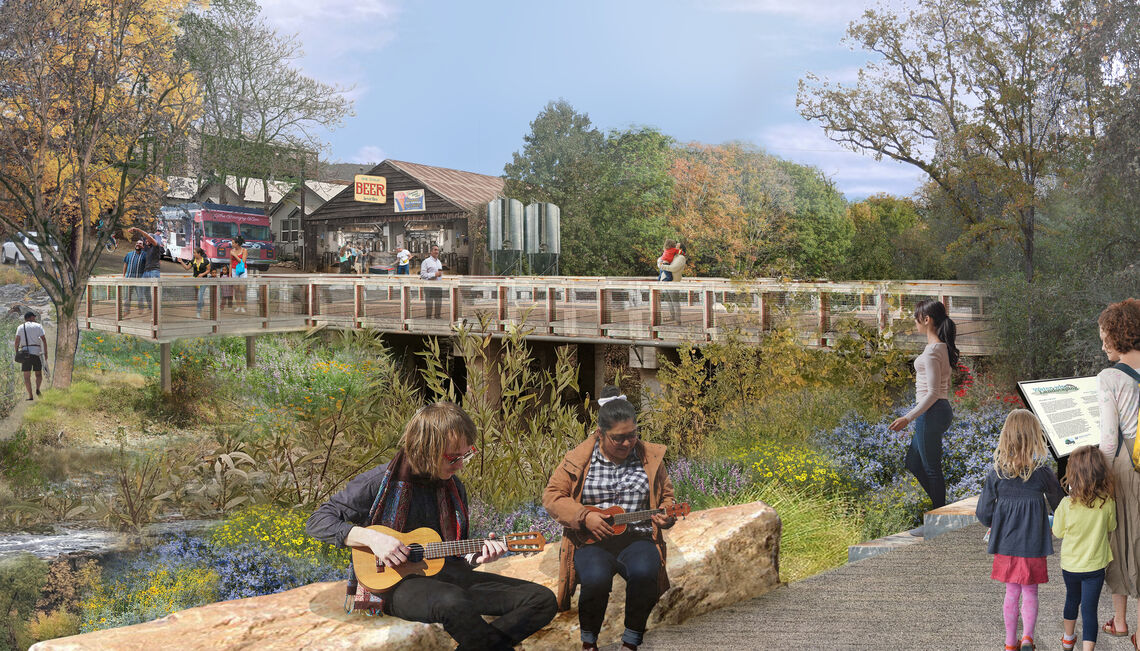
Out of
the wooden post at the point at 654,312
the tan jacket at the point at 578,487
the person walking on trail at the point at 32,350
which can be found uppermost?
the wooden post at the point at 654,312

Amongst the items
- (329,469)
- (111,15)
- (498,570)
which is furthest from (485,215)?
(498,570)

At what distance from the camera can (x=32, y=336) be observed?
6.04 metres

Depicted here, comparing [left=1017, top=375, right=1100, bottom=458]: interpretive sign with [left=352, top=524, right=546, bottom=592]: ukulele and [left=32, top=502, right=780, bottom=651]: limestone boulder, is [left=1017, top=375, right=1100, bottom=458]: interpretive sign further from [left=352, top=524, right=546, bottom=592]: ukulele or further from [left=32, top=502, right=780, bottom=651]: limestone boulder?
[left=352, top=524, right=546, bottom=592]: ukulele

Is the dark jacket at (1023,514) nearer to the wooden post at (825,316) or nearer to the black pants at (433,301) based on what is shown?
the wooden post at (825,316)

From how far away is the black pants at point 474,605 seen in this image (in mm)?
2938

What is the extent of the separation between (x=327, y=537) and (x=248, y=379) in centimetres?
370

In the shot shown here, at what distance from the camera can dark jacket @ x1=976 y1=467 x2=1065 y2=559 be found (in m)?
3.21

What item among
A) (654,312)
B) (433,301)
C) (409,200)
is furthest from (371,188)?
(654,312)

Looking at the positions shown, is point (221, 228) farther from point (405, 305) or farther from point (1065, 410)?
point (1065, 410)

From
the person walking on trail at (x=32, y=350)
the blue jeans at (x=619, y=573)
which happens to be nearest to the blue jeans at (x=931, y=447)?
the blue jeans at (x=619, y=573)

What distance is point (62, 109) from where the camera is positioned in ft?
19.8

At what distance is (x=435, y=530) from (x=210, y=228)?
4.75 metres

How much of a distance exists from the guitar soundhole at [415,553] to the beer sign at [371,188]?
12.9 meters

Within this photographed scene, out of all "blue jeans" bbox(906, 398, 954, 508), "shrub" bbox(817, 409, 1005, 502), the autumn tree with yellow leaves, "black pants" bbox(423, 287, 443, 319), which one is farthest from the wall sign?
"blue jeans" bbox(906, 398, 954, 508)
